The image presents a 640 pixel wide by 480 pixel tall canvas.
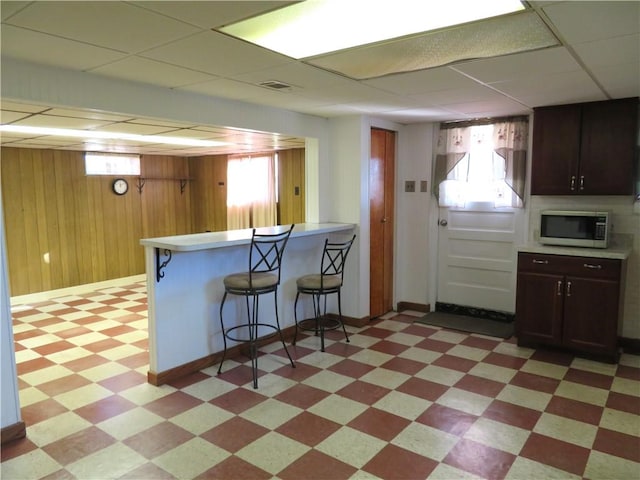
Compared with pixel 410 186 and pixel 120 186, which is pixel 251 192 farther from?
pixel 410 186

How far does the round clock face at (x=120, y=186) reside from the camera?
6.43m

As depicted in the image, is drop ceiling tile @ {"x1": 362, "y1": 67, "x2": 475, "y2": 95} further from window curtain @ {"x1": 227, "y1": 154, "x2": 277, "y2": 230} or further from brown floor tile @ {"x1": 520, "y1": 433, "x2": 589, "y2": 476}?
window curtain @ {"x1": 227, "y1": 154, "x2": 277, "y2": 230}

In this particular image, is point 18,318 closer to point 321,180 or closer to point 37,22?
point 321,180

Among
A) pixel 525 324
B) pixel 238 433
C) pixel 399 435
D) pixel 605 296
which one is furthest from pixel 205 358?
pixel 605 296

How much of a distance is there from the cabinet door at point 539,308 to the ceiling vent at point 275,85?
2.57 metres

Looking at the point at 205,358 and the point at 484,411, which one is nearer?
the point at 484,411

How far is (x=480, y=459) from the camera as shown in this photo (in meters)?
2.37

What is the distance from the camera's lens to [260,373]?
3484mm

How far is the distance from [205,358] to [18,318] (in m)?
2.80

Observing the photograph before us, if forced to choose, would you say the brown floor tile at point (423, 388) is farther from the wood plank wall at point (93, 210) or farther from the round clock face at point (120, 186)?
the round clock face at point (120, 186)

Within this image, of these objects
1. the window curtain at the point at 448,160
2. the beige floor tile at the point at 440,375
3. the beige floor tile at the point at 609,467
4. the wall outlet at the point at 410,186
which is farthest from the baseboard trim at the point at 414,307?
the beige floor tile at the point at 609,467

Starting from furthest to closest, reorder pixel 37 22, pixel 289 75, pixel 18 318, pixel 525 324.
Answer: pixel 18 318 → pixel 525 324 → pixel 289 75 → pixel 37 22

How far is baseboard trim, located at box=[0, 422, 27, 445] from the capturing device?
253cm

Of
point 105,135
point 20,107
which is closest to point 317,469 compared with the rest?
point 20,107
